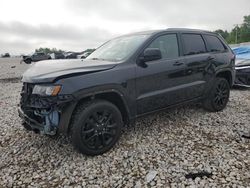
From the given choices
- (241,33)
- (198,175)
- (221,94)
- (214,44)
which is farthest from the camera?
(241,33)

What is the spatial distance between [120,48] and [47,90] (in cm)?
166

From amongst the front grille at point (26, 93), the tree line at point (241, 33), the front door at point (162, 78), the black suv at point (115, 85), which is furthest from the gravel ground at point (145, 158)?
the tree line at point (241, 33)

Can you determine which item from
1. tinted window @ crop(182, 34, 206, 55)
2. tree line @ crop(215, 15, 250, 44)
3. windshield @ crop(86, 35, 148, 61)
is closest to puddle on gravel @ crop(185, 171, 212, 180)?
windshield @ crop(86, 35, 148, 61)

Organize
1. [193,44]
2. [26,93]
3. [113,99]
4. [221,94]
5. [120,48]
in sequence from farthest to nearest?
[221,94] → [193,44] → [120,48] → [113,99] → [26,93]

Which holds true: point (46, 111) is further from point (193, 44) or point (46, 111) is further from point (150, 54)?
point (193, 44)

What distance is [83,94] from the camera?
302 centimetres

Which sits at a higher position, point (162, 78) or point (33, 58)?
point (33, 58)

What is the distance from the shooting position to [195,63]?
436cm

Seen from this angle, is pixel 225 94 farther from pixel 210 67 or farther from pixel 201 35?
pixel 201 35

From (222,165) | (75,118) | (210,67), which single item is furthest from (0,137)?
(210,67)

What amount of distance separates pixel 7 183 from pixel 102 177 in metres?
1.16

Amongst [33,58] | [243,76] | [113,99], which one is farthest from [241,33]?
[113,99]

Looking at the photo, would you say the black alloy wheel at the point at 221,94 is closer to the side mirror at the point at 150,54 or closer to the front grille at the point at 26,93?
the side mirror at the point at 150,54

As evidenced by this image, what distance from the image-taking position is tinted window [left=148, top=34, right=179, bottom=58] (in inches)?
156
